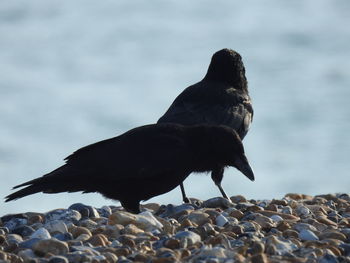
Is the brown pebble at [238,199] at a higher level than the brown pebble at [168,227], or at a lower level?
higher

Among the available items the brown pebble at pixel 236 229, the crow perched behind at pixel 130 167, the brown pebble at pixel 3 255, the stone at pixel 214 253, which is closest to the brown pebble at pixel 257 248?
the stone at pixel 214 253

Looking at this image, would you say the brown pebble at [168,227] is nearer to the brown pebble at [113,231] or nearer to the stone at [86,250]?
the brown pebble at [113,231]

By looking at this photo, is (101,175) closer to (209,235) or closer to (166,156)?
(166,156)

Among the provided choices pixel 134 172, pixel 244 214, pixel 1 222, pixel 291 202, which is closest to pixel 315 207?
pixel 291 202

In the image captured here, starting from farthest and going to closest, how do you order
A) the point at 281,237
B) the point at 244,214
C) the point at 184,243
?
the point at 244,214, the point at 281,237, the point at 184,243

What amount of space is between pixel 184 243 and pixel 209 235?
579 millimetres

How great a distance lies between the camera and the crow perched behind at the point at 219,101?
11.1 meters

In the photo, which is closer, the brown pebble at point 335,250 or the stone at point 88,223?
the brown pebble at point 335,250

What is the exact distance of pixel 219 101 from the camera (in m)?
11.7

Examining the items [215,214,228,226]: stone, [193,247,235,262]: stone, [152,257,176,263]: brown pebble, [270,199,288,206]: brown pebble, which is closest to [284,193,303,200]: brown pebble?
[270,199,288,206]: brown pebble

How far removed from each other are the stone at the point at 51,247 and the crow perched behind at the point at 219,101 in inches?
145

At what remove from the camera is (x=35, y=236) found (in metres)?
7.04

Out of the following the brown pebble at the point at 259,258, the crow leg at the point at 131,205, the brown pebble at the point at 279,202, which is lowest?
the brown pebble at the point at 259,258

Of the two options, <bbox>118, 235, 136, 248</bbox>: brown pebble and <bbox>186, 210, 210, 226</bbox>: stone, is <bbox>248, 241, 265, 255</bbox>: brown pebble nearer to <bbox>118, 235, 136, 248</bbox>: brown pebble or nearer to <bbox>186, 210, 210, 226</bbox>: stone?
<bbox>118, 235, 136, 248</bbox>: brown pebble
